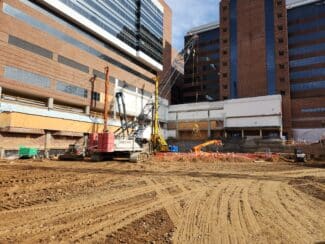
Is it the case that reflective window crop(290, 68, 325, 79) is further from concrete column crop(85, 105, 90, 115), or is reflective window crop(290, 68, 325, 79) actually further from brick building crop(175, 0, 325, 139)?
concrete column crop(85, 105, 90, 115)

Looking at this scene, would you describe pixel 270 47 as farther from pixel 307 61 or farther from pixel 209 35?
pixel 209 35

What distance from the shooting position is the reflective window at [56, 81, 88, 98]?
44625mm

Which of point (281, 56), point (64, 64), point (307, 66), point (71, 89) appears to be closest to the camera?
point (64, 64)

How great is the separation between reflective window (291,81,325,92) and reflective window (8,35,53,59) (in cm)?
5821

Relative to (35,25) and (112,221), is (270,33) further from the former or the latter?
(112,221)

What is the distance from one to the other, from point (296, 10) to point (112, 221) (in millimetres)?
84457

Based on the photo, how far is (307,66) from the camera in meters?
67.6

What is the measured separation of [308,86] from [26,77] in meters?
63.3

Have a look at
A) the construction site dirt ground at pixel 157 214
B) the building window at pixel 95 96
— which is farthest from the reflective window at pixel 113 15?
the construction site dirt ground at pixel 157 214

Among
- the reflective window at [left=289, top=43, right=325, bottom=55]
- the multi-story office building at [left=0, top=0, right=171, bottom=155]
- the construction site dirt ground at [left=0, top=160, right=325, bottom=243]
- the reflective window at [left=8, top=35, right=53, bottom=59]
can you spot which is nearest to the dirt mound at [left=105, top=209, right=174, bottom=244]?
the construction site dirt ground at [left=0, top=160, right=325, bottom=243]

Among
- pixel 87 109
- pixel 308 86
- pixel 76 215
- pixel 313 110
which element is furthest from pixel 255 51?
pixel 76 215

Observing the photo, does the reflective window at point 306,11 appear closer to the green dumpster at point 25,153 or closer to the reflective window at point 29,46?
the reflective window at point 29,46

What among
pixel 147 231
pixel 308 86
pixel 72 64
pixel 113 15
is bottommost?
pixel 147 231

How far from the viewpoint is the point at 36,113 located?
125 feet
